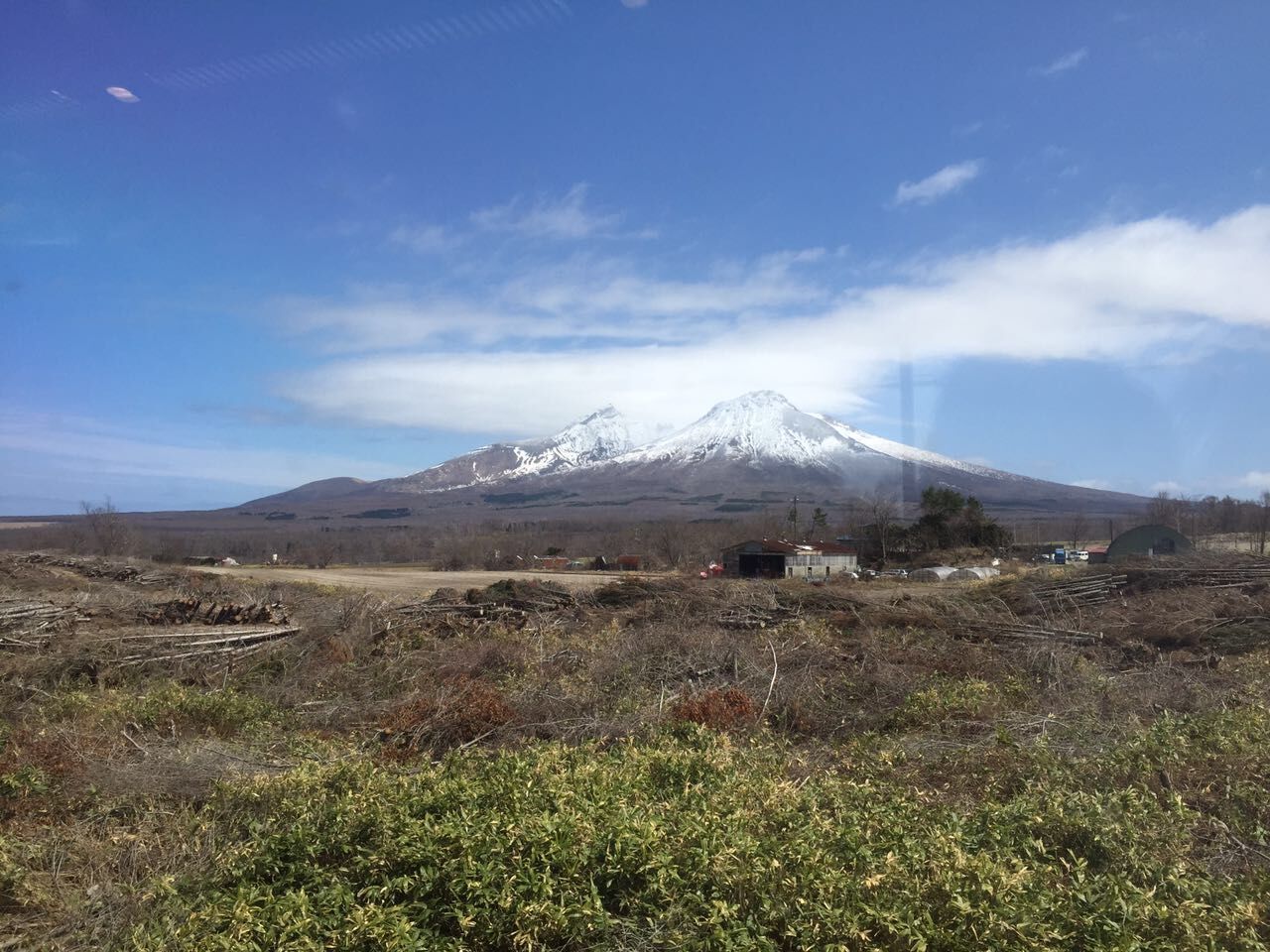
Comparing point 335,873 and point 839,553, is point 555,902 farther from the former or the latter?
point 839,553

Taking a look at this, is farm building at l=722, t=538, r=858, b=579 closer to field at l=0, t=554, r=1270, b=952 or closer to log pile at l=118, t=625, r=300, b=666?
field at l=0, t=554, r=1270, b=952

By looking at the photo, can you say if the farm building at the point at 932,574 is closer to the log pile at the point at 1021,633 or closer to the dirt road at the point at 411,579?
the dirt road at the point at 411,579

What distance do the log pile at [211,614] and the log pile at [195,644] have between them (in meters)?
0.72

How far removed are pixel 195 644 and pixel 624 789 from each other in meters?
8.50

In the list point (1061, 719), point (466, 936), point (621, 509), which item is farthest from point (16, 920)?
point (621, 509)

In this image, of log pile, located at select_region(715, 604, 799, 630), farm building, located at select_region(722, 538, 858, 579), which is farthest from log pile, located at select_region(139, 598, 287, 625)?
farm building, located at select_region(722, 538, 858, 579)

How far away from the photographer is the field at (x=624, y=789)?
3686mm

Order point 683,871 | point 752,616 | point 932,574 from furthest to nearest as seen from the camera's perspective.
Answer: point 932,574 → point 752,616 → point 683,871

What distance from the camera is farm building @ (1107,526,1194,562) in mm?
41844

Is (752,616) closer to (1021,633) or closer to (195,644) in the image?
(1021,633)

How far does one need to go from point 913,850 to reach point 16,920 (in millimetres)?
4288

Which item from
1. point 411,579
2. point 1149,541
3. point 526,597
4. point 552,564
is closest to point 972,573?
point 1149,541

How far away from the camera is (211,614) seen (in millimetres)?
13281

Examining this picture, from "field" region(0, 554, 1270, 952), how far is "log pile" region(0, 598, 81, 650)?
47 millimetres
